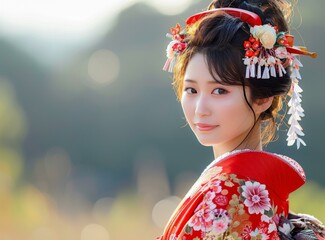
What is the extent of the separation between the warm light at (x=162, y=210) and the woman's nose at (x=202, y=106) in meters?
2.18

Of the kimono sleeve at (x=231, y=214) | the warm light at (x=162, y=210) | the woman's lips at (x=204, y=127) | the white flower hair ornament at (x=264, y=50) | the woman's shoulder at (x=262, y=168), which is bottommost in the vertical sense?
the warm light at (x=162, y=210)

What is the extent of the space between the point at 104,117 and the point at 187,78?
714 centimetres

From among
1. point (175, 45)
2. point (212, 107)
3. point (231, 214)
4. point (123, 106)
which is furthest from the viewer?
point (123, 106)

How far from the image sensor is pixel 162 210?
4387 mm

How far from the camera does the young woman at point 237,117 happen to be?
199 cm

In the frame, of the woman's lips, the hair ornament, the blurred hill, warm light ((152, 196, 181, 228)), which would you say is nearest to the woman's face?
the woman's lips

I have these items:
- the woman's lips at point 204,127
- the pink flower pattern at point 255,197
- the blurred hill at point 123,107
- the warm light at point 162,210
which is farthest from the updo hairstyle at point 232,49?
the blurred hill at point 123,107

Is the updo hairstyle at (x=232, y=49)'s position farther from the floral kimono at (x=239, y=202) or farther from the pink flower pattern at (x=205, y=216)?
the pink flower pattern at (x=205, y=216)

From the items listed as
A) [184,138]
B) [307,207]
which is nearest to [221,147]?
[307,207]

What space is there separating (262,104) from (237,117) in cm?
12

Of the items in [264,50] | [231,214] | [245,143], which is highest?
[264,50]

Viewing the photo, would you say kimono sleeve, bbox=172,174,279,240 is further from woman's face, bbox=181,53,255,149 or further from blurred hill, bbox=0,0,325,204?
blurred hill, bbox=0,0,325,204

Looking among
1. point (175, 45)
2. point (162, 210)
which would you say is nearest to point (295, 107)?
point (175, 45)

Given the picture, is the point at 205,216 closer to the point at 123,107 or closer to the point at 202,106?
the point at 202,106
